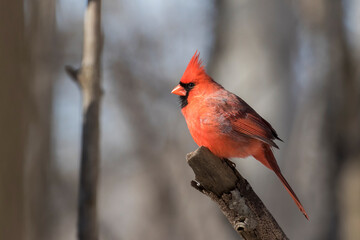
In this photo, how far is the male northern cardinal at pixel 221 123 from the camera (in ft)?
8.04

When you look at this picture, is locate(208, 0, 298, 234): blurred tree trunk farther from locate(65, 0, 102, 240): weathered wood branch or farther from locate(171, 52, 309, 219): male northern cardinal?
locate(65, 0, 102, 240): weathered wood branch

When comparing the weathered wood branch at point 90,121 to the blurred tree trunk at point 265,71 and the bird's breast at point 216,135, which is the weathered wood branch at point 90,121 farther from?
the blurred tree trunk at point 265,71

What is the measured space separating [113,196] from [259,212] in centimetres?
570

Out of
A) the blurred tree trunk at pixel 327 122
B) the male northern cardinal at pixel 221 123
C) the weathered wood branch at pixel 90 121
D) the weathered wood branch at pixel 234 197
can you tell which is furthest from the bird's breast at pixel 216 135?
the blurred tree trunk at pixel 327 122

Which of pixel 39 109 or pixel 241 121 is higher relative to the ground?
pixel 39 109

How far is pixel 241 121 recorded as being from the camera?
2.54m

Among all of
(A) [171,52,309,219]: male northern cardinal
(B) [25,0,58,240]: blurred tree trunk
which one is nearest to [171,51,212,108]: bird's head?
(A) [171,52,309,219]: male northern cardinal

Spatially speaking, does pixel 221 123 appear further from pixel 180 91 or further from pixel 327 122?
pixel 327 122

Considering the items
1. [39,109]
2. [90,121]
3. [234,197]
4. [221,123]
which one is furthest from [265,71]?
[90,121]

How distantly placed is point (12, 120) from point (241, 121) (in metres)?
1.43

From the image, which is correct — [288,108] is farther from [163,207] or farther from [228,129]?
[228,129]

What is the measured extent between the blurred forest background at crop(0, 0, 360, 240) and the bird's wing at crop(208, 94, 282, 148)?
37.7 inches

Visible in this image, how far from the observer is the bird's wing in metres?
2.48

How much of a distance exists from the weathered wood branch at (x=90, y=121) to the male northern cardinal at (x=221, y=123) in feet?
3.31
